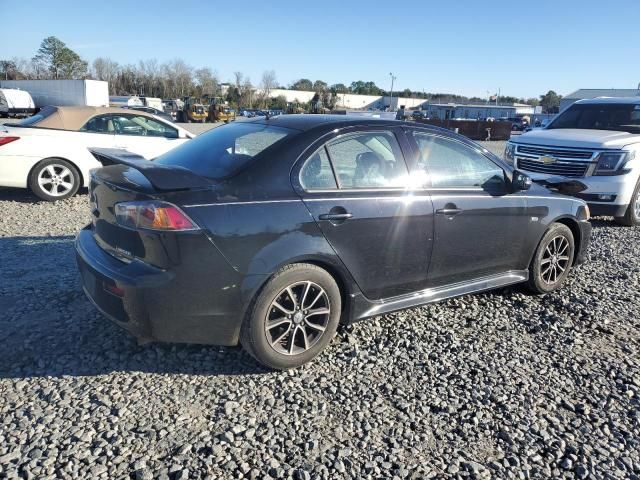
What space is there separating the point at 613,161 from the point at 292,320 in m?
6.40

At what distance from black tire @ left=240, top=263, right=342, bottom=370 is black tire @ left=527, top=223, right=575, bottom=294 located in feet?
7.45

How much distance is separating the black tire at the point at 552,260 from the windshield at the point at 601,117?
4745 mm

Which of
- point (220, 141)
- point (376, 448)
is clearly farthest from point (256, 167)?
point (376, 448)

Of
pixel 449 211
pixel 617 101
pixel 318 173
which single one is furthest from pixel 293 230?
pixel 617 101

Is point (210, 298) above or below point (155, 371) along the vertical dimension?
above

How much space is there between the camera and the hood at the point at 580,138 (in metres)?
7.54

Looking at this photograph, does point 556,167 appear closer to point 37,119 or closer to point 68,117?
point 68,117

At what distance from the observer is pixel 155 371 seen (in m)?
3.29

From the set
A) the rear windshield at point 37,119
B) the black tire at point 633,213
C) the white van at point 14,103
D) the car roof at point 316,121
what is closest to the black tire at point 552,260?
the car roof at point 316,121

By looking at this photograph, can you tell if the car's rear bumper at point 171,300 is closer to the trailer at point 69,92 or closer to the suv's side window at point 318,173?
the suv's side window at point 318,173

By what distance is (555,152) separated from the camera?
25.7 feet

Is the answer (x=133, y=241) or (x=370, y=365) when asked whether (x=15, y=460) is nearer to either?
(x=133, y=241)

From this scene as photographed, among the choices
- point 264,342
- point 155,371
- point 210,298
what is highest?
point 210,298

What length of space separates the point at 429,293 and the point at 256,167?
1710 millimetres
